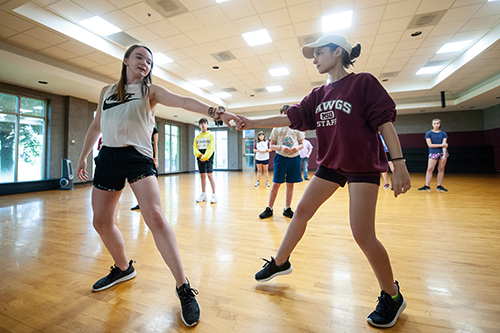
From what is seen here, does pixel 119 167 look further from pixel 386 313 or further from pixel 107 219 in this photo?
pixel 386 313

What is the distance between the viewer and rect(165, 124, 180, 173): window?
13.7 metres

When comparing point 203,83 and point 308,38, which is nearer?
point 308,38

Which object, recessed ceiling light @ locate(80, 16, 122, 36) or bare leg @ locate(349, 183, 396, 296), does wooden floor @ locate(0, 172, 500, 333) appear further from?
recessed ceiling light @ locate(80, 16, 122, 36)

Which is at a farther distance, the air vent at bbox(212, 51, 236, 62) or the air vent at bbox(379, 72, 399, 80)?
the air vent at bbox(379, 72, 399, 80)

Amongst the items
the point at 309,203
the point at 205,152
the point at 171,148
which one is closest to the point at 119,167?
the point at 309,203

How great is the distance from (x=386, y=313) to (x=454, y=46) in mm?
8210

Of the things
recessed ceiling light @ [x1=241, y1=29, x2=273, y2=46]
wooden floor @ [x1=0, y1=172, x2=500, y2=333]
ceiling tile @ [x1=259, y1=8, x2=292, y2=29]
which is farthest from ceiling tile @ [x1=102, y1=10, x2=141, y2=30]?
wooden floor @ [x1=0, y1=172, x2=500, y2=333]

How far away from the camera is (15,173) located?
706 centimetres

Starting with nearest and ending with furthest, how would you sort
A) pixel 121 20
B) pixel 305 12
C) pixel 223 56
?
pixel 305 12, pixel 121 20, pixel 223 56

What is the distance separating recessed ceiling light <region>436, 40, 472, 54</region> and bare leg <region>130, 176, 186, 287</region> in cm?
831

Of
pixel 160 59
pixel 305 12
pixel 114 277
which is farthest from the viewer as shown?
pixel 160 59

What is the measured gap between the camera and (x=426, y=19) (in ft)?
16.2

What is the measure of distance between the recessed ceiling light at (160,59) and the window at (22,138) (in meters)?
4.26

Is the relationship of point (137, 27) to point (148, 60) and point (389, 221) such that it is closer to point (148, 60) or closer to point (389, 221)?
point (148, 60)
